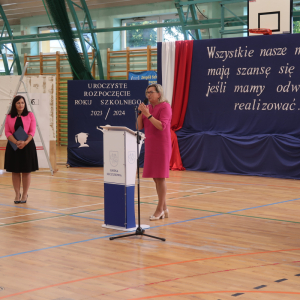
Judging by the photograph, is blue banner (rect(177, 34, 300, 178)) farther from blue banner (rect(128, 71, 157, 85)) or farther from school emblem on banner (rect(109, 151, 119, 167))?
school emblem on banner (rect(109, 151, 119, 167))

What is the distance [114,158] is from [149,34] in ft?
33.4

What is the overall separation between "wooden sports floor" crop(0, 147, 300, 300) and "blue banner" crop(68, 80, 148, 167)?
3214 mm

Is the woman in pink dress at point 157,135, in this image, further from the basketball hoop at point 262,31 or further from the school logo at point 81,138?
the school logo at point 81,138

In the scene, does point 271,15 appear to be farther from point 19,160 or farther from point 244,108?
point 19,160

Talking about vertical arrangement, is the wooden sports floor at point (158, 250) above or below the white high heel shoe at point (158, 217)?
below

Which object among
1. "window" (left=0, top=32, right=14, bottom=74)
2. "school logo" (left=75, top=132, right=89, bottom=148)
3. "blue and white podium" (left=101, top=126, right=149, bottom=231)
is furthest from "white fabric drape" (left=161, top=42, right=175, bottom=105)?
"window" (left=0, top=32, right=14, bottom=74)

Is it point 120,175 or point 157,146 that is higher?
point 157,146

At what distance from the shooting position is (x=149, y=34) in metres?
14.0

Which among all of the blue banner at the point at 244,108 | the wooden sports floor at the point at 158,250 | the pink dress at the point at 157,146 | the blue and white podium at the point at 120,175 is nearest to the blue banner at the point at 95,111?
the blue banner at the point at 244,108

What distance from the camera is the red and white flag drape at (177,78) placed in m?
9.66

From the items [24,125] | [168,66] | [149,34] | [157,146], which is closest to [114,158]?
[157,146]

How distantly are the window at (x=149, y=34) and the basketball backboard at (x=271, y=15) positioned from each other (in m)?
3.85

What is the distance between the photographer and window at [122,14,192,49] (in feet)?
43.6

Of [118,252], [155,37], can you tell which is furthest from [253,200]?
[155,37]
